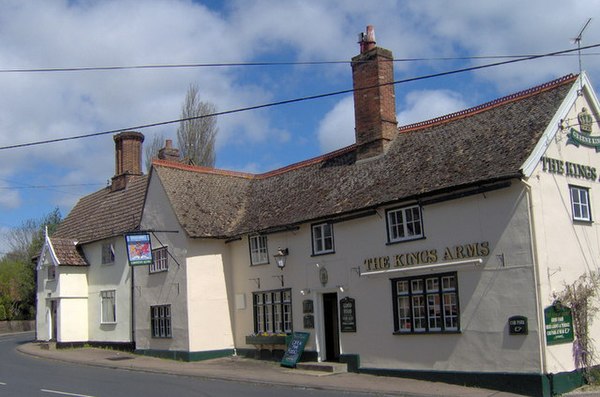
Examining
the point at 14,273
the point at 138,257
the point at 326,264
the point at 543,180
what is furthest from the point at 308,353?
the point at 14,273

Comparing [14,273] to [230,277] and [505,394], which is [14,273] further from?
[505,394]

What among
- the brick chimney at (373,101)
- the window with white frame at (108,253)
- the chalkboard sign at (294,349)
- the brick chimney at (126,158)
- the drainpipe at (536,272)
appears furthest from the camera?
the brick chimney at (126,158)

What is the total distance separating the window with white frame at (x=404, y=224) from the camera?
18344mm

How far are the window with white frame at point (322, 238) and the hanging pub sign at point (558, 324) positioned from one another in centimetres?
742

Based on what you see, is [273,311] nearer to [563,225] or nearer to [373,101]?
[373,101]

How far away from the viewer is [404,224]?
1872 cm

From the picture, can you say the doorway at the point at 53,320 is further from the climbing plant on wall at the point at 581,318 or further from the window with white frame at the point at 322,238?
the climbing plant on wall at the point at 581,318

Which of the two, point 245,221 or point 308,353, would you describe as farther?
point 245,221

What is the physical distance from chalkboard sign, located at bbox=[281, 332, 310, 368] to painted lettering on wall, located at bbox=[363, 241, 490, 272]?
3689 mm

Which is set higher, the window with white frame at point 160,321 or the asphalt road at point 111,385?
the window with white frame at point 160,321

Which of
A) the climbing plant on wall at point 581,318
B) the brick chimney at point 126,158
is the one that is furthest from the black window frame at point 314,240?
the brick chimney at point 126,158

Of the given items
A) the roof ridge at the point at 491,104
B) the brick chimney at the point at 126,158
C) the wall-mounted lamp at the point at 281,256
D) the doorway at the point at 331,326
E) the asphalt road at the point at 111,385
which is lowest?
the asphalt road at the point at 111,385

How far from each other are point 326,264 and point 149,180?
31.2 ft

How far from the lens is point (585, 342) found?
16.2m
